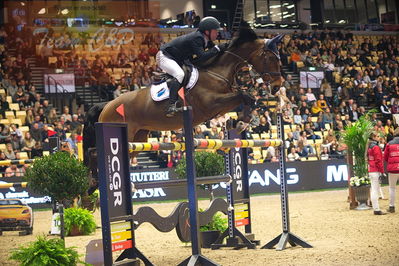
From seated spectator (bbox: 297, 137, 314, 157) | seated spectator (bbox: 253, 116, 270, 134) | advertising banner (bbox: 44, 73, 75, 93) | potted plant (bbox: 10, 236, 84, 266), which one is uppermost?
advertising banner (bbox: 44, 73, 75, 93)

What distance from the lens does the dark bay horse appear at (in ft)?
27.7

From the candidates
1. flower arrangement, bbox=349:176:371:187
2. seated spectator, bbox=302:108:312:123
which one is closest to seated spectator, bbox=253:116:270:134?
seated spectator, bbox=302:108:312:123

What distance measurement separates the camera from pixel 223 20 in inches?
1245

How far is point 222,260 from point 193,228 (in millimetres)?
1002

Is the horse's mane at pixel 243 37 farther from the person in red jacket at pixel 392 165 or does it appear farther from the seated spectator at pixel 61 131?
the seated spectator at pixel 61 131

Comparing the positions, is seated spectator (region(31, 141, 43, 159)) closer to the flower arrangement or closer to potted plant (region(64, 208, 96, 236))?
potted plant (region(64, 208, 96, 236))

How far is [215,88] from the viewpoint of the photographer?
848cm

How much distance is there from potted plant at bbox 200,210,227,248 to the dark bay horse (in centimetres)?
137

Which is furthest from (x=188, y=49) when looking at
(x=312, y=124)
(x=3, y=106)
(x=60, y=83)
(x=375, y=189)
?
(x=312, y=124)

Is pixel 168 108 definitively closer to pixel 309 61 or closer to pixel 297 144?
pixel 297 144

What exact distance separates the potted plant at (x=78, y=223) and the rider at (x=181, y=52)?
299 centimetres

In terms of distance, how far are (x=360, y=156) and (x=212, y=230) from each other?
220 inches

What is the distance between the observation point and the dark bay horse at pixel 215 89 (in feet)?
27.7

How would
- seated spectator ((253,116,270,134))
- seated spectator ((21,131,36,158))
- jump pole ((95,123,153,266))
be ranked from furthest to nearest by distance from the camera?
seated spectator ((253,116,270,134)), seated spectator ((21,131,36,158)), jump pole ((95,123,153,266))
